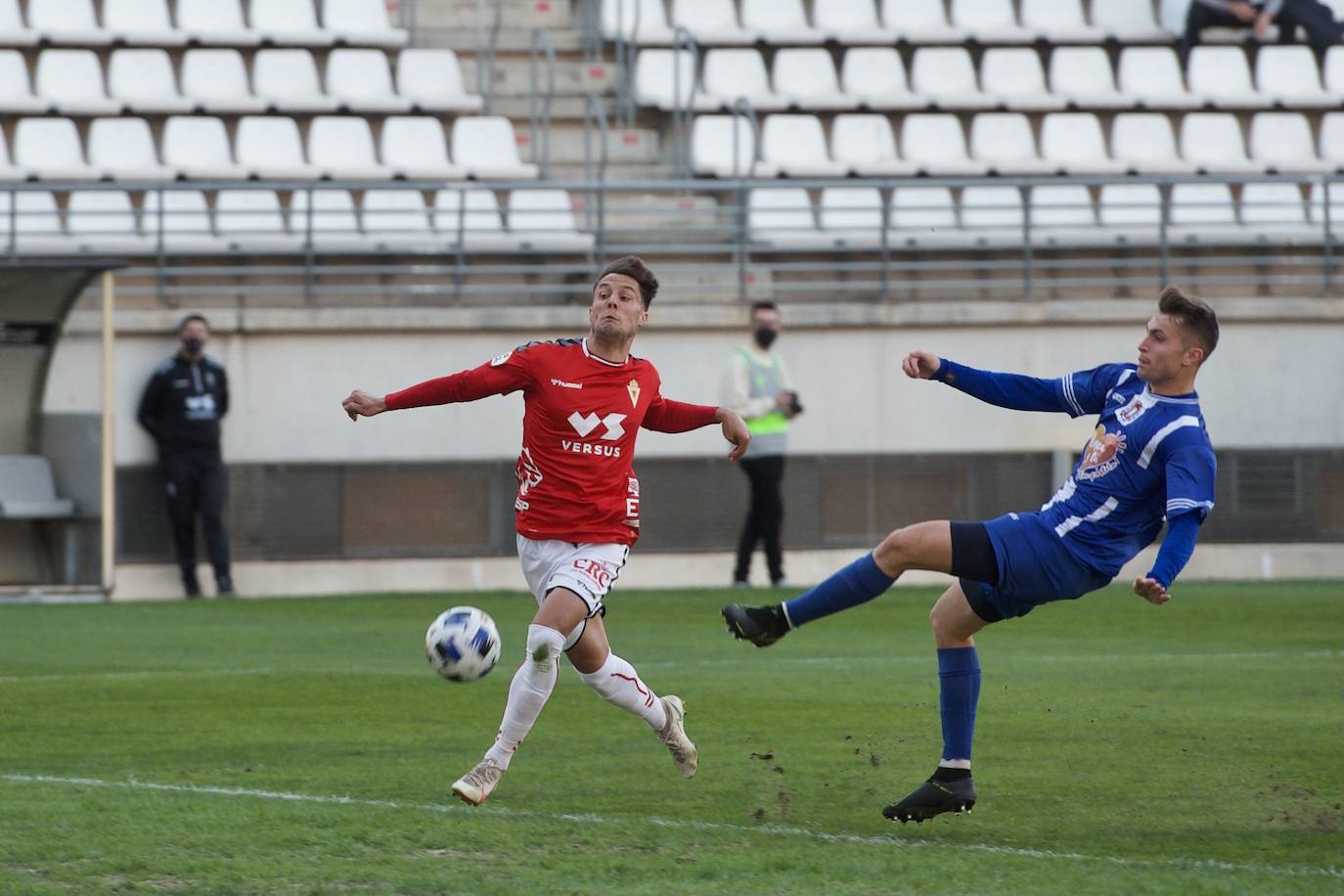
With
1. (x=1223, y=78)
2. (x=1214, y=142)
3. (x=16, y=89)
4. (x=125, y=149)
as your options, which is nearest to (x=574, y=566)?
(x=125, y=149)

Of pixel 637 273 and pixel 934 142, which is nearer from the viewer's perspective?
pixel 637 273

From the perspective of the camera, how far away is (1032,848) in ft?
21.1

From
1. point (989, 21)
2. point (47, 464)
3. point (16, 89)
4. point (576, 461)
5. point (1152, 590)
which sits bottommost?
point (47, 464)

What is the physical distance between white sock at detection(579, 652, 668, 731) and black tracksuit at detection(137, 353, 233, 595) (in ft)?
32.6

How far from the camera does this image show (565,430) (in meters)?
7.14

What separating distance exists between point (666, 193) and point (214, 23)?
5254mm

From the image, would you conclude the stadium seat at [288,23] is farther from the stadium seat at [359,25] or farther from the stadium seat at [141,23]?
the stadium seat at [141,23]

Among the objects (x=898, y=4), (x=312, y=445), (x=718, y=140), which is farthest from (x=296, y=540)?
(x=898, y=4)

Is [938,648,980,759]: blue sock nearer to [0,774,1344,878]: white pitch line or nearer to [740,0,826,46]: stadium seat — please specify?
[0,774,1344,878]: white pitch line

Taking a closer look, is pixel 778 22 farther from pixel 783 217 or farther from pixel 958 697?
pixel 958 697

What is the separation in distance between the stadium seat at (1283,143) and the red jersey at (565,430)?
16457 millimetres

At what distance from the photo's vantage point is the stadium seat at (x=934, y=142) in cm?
2114

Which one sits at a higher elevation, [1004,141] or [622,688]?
[1004,141]

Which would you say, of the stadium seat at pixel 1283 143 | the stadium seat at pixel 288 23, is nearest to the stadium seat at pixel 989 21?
the stadium seat at pixel 1283 143
